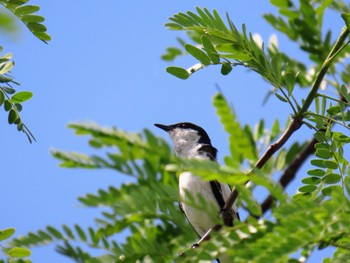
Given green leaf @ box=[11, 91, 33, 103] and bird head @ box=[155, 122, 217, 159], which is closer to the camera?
green leaf @ box=[11, 91, 33, 103]

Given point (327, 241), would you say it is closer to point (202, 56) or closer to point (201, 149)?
point (202, 56)

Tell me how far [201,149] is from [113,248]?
12.0 ft

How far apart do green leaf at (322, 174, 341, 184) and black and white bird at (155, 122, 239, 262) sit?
0.85m

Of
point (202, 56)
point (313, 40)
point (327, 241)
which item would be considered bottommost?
point (327, 241)

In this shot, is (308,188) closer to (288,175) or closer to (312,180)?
(312,180)

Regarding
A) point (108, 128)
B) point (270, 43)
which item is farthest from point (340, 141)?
point (108, 128)

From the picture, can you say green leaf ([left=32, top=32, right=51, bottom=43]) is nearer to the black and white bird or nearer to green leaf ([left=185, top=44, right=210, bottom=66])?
green leaf ([left=185, top=44, right=210, bottom=66])

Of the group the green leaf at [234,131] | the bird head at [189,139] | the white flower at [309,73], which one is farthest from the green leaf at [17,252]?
the bird head at [189,139]

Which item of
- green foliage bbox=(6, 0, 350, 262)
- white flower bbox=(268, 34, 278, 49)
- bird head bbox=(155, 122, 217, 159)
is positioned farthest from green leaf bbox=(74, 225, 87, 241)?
bird head bbox=(155, 122, 217, 159)

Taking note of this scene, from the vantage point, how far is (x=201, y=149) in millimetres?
5391

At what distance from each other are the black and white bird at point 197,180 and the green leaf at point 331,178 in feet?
2.78

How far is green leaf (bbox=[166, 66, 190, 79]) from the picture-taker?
2848 mm

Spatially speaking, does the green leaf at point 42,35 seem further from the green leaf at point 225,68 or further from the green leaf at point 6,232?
the green leaf at point 6,232

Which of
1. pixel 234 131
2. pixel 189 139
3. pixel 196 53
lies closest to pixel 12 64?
pixel 196 53
